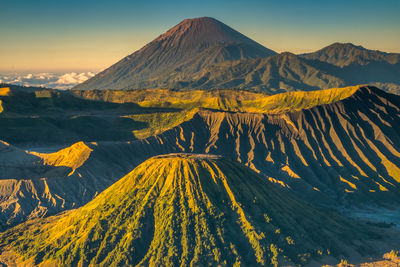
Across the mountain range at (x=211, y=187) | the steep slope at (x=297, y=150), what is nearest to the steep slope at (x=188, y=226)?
the mountain range at (x=211, y=187)

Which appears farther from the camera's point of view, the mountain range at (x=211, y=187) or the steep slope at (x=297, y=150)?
the steep slope at (x=297, y=150)

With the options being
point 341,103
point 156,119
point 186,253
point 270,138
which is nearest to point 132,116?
point 156,119

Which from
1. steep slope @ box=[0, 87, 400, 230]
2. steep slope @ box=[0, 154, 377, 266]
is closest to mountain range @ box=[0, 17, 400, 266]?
steep slope @ box=[0, 154, 377, 266]

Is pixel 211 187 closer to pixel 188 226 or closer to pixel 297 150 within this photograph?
pixel 188 226

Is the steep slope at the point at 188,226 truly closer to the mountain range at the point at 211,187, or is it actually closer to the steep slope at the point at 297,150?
the mountain range at the point at 211,187

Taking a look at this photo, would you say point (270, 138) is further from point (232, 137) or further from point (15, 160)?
point (15, 160)

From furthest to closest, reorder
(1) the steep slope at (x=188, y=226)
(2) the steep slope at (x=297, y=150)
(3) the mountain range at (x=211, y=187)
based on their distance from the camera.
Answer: (2) the steep slope at (x=297, y=150)
(3) the mountain range at (x=211, y=187)
(1) the steep slope at (x=188, y=226)
